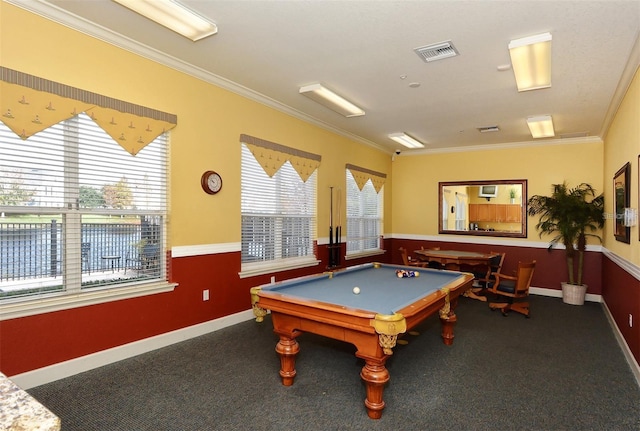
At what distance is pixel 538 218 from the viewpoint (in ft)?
21.6

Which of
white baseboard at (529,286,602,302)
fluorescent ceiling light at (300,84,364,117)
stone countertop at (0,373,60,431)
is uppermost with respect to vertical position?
fluorescent ceiling light at (300,84,364,117)

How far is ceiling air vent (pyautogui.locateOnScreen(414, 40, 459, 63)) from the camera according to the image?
10.3ft

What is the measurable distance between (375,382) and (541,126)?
489cm

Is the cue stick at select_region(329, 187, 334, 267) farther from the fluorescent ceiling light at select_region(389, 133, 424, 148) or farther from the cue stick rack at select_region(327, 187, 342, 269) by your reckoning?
the fluorescent ceiling light at select_region(389, 133, 424, 148)

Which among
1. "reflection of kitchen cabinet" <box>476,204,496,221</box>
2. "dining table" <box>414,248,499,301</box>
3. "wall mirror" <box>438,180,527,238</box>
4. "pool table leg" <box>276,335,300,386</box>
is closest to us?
"pool table leg" <box>276,335,300,386</box>

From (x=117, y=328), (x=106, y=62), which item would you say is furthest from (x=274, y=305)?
(x=106, y=62)

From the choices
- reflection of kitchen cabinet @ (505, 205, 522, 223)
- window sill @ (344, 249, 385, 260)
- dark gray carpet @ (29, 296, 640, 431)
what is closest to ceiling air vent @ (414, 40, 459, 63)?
dark gray carpet @ (29, 296, 640, 431)

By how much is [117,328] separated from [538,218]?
672 centimetres

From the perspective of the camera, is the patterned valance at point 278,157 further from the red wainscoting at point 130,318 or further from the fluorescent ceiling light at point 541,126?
the fluorescent ceiling light at point 541,126

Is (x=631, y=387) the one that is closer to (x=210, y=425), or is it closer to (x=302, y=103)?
(x=210, y=425)

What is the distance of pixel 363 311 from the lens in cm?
229

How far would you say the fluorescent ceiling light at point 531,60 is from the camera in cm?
293

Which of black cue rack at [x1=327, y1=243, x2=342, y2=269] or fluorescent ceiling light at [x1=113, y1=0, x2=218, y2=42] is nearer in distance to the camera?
fluorescent ceiling light at [x1=113, y1=0, x2=218, y2=42]

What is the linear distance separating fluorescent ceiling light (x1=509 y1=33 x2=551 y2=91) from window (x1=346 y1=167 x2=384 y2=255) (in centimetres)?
328
